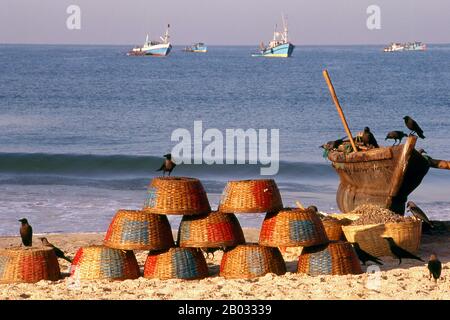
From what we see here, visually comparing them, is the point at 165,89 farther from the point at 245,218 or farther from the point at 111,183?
the point at 245,218

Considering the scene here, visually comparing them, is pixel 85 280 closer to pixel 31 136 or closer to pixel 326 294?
pixel 326 294

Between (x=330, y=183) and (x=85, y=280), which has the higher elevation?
(x=85, y=280)

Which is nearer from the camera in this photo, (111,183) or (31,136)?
(111,183)

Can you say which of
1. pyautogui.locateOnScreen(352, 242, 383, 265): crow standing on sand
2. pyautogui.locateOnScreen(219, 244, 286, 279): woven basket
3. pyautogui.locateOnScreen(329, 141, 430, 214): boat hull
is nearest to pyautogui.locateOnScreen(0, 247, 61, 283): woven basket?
pyautogui.locateOnScreen(219, 244, 286, 279): woven basket

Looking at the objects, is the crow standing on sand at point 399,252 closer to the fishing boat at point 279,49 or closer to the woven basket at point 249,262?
the woven basket at point 249,262

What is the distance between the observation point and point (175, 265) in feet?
39.0

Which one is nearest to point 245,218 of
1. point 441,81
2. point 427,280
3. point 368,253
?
point 368,253

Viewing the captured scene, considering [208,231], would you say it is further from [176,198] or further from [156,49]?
[156,49]

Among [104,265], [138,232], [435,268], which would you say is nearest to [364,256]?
[435,268]

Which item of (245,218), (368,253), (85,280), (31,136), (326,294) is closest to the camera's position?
(326,294)

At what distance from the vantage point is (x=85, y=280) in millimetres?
11836

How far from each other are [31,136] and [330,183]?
15.9 meters

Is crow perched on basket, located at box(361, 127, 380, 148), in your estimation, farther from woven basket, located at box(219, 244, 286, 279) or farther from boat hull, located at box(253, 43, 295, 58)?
boat hull, located at box(253, 43, 295, 58)
